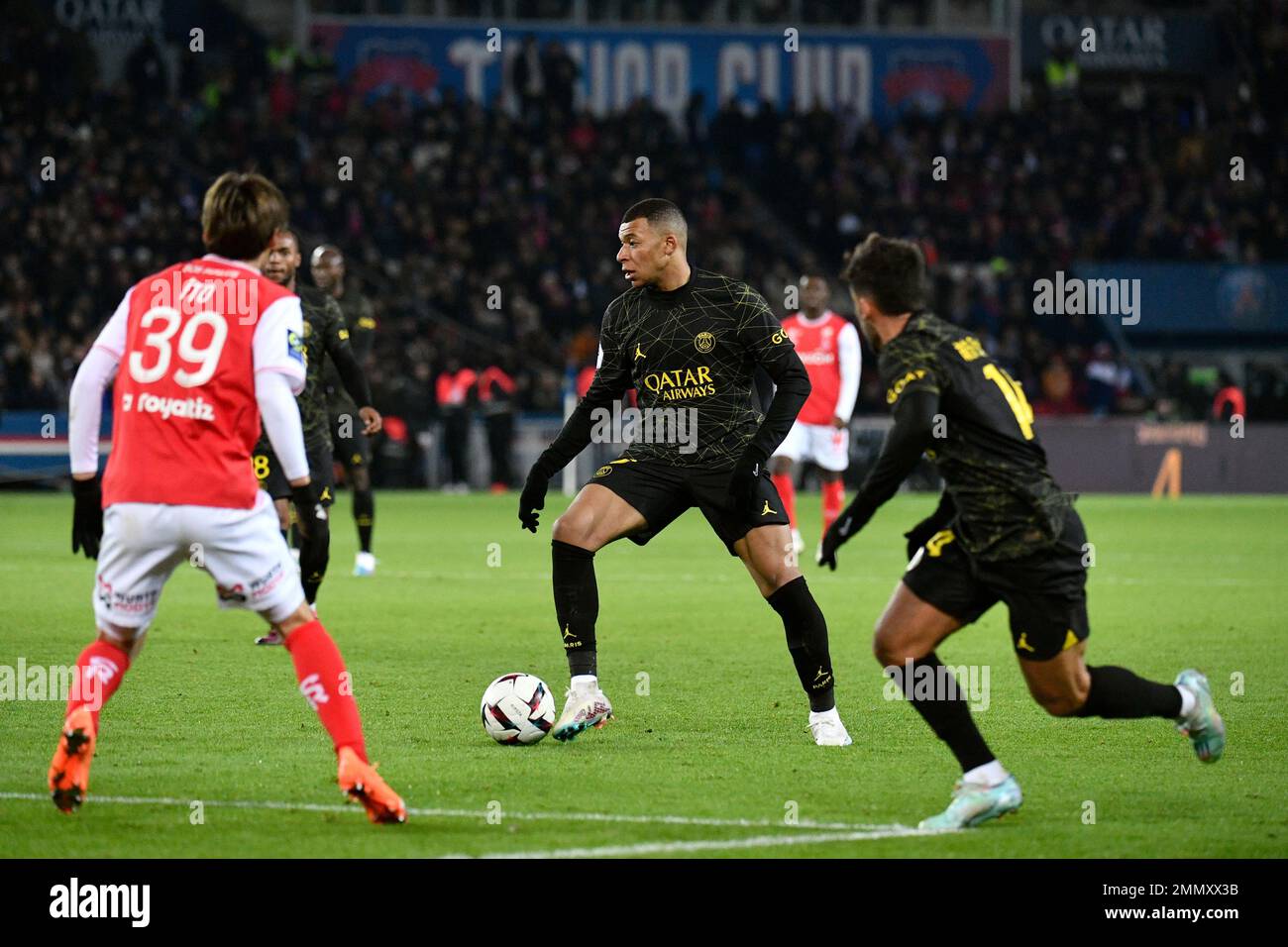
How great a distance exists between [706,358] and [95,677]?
309cm

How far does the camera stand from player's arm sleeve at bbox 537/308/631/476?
27.3 ft

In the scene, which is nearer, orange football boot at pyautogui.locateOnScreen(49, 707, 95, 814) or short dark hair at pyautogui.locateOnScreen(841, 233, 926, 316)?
orange football boot at pyautogui.locateOnScreen(49, 707, 95, 814)

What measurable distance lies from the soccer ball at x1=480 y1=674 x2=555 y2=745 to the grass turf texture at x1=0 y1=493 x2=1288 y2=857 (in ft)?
0.38

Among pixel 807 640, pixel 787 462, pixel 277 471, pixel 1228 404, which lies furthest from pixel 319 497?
pixel 1228 404

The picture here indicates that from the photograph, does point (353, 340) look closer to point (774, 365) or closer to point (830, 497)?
point (830, 497)

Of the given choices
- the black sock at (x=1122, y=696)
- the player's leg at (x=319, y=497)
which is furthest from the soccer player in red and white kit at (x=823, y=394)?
the black sock at (x=1122, y=696)

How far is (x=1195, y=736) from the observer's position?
6.77 metres

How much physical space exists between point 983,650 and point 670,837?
578 centimetres

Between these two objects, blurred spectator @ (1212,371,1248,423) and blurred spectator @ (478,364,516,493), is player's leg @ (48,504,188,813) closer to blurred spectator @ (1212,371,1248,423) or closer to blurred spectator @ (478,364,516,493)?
blurred spectator @ (478,364,516,493)

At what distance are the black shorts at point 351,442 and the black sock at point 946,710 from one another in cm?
822

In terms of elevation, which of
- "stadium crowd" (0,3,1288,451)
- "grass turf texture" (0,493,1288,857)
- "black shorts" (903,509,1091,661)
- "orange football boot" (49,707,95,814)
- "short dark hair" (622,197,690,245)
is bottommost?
"grass turf texture" (0,493,1288,857)

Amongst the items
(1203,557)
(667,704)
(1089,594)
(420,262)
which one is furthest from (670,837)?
(420,262)

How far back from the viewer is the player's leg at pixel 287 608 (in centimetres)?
588

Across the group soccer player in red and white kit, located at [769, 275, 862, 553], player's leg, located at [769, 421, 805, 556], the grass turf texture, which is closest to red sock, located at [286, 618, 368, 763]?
the grass turf texture
